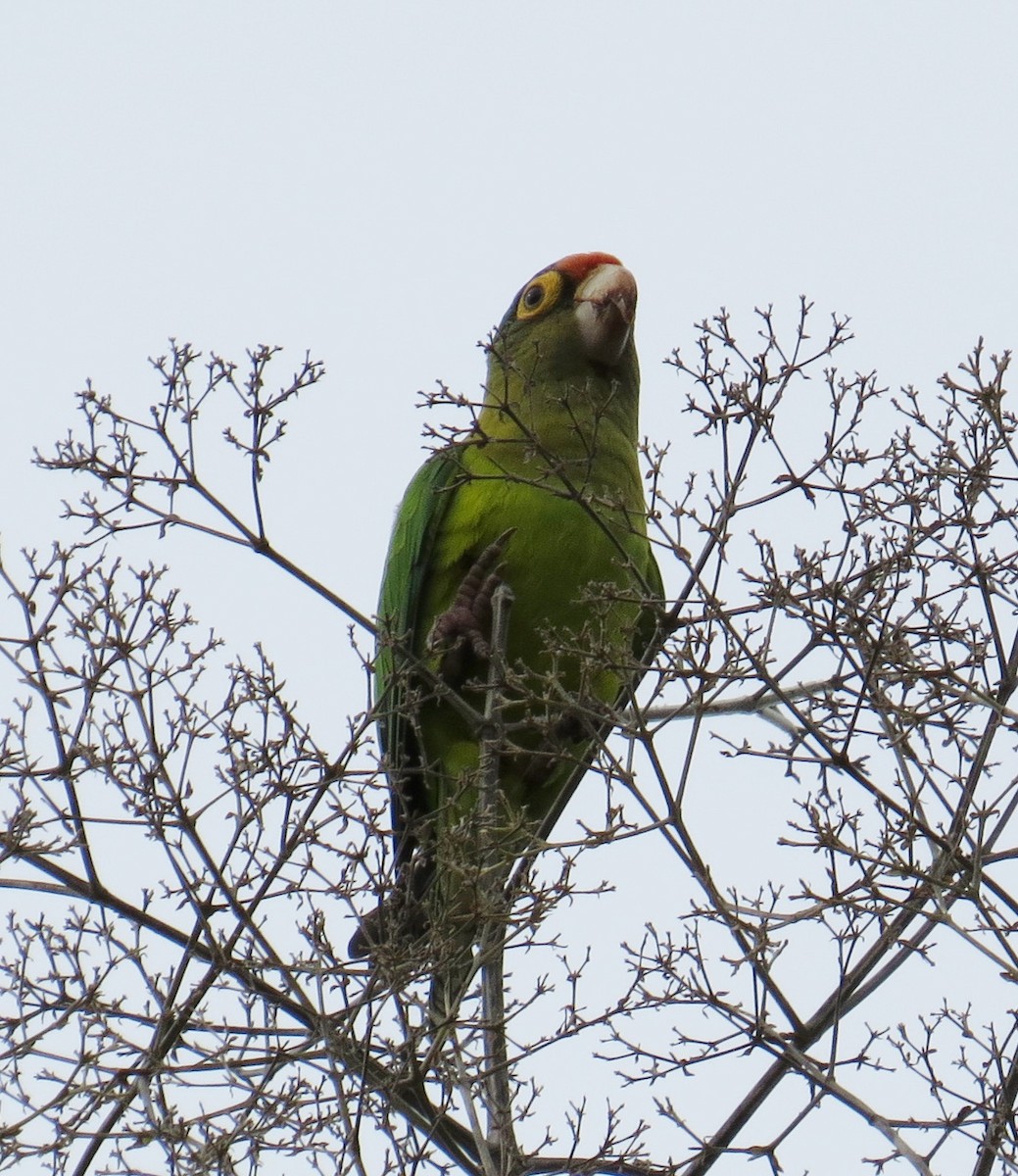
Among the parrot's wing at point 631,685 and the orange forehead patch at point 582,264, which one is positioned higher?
the orange forehead patch at point 582,264

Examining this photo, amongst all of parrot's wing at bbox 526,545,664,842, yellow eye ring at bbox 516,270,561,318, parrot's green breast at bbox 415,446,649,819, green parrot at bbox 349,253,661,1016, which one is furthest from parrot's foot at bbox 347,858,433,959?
yellow eye ring at bbox 516,270,561,318

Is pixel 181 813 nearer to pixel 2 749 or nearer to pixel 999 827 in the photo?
pixel 2 749

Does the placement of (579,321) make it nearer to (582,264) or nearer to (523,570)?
(582,264)

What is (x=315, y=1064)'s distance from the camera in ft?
11.0

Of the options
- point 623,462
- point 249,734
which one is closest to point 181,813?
point 249,734

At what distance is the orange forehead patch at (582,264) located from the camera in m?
6.40

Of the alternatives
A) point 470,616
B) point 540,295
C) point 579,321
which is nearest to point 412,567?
point 470,616

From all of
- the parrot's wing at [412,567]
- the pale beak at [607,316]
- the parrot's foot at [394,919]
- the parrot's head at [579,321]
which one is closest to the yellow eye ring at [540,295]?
the parrot's head at [579,321]

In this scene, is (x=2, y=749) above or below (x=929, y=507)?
above

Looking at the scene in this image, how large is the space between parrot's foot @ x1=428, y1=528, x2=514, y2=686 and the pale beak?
1.11 metres

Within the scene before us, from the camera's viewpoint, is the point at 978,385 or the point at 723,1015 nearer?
the point at 723,1015

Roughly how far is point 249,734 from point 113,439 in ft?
2.90

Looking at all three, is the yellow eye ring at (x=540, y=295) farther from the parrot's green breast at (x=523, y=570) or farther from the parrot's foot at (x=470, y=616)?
the parrot's foot at (x=470, y=616)

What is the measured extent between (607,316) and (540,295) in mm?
437
